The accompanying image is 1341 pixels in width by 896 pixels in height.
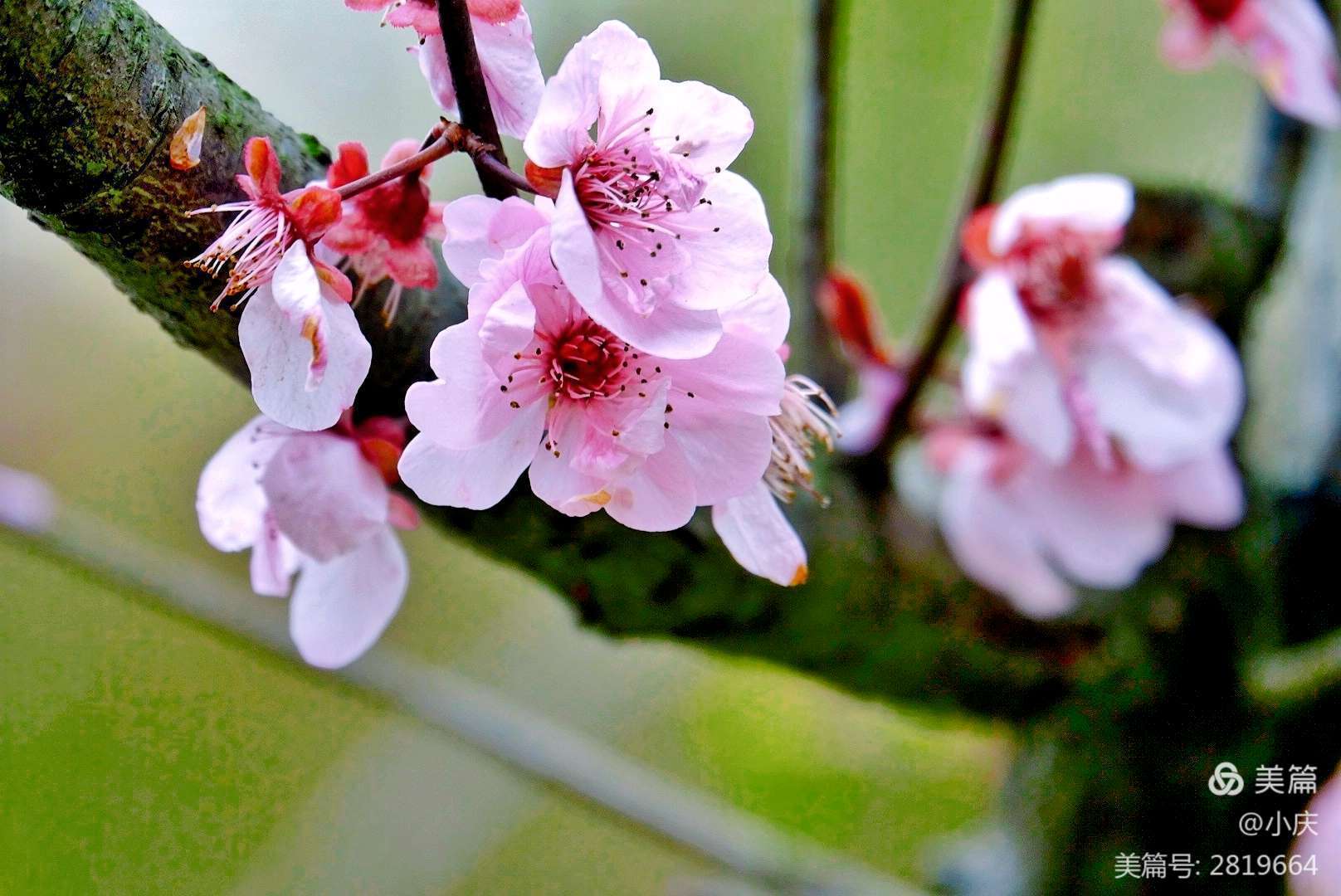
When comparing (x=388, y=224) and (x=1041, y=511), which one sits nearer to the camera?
(x=388, y=224)

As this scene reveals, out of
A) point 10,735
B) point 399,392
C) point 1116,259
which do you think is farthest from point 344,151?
point 10,735

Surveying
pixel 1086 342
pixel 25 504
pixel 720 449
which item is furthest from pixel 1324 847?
pixel 25 504

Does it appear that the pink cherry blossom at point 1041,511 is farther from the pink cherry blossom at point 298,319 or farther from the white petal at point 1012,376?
the pink cherry blossom at point 298,319

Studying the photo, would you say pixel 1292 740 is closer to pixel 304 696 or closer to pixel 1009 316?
pixel 1009 316

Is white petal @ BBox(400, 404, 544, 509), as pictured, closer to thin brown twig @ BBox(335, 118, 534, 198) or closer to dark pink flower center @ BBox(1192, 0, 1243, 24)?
thin brown twig @ BBox(335, 118, 534, 198)

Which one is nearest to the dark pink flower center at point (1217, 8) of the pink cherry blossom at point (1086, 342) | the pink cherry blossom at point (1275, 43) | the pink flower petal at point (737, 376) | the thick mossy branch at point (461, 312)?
the pink cherry blossom at point (1275, 43)

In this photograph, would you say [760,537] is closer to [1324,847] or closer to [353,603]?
[353,603]
